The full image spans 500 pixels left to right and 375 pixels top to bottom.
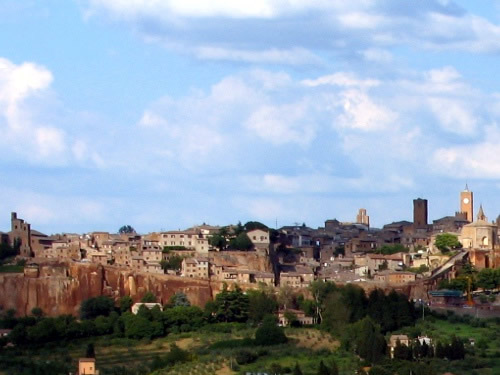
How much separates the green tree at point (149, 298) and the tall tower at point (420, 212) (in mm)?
41921

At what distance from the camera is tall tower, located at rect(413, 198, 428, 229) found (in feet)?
499

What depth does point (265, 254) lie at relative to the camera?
400ft

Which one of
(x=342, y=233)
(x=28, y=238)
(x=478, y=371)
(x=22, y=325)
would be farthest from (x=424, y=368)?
(x=342, y=233)

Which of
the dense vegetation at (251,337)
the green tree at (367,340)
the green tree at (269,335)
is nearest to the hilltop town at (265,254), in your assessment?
the dense vegetation at (251,337)

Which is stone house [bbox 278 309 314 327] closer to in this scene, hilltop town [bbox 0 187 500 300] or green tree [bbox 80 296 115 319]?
hilltop town [bbox 0 187 500 300]

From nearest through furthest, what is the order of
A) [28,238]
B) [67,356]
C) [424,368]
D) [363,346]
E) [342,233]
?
[424,368]
[363,346]
[67,356]
[28,238]
[342,233]

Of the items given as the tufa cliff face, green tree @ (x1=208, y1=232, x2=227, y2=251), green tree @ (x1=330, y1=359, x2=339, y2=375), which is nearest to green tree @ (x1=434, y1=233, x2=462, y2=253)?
green tree @ (x1=208, y1=232, x2=227, y2=251)

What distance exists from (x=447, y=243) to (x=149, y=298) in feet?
82.9

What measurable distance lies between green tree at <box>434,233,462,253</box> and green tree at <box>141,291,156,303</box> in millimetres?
24163

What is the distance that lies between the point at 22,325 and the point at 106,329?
5267 mm

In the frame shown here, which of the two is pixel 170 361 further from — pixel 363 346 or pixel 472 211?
pixel 472 211

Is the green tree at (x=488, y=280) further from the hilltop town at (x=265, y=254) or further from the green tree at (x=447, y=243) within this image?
the green tree at (x=447, y=243)

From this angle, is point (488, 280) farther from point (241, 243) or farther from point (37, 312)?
point (37, 312)

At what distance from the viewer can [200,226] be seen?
135m
